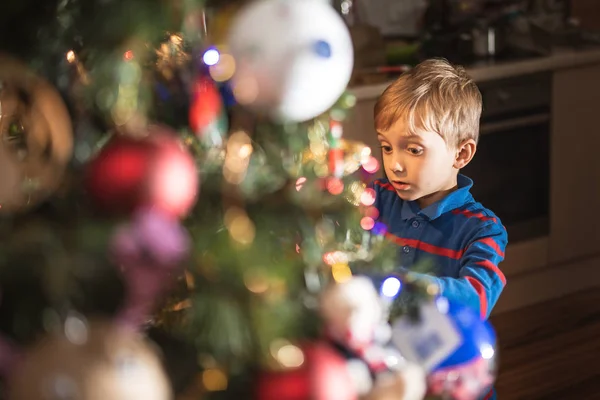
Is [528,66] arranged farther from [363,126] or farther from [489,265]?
[489,265]

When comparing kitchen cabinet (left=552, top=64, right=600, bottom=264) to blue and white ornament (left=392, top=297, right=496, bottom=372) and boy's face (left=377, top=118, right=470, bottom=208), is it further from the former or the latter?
blue and white ornament (left=392, top=297, right=496, bottom=372)

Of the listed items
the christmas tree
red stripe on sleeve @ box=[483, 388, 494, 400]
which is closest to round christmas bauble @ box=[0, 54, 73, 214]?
the christmas tree

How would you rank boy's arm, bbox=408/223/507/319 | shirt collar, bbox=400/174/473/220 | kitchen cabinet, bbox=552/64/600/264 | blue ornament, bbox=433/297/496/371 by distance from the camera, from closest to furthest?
blue ornament, bbox=433/297/496/371 → boy's arm, bbox=408/223/507/319 → shirt collar, bbox=400/174/473/220 → kitchen cabinet, bbox=552/64/600/264

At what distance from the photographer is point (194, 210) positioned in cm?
83

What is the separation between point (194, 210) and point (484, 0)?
280 cm

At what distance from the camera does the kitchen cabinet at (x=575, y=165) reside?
9.83 ft

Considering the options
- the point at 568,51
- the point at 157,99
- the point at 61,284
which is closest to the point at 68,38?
the point at 157,99

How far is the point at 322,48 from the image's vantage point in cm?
85

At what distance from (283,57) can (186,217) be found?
0.17m

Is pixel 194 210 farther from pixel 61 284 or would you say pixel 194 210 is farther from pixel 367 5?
pixel 367 5

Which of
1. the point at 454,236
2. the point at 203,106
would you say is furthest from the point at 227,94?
the point at 454,236

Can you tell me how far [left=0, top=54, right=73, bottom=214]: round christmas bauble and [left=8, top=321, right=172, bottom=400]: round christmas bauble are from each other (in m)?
0.13

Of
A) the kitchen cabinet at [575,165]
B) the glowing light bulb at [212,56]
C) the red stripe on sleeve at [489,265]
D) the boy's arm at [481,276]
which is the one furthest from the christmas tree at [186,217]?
the kitchen cabinet at [575,165]

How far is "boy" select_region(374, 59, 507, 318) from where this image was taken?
1.42 meters
